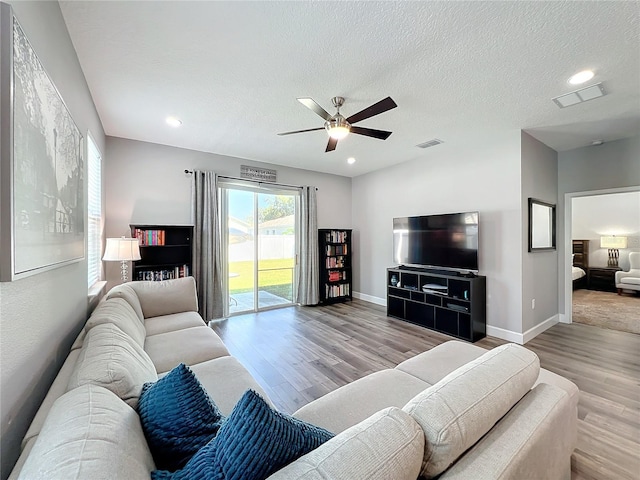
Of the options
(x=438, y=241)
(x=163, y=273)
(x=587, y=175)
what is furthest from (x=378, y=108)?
(x=587, y=175)

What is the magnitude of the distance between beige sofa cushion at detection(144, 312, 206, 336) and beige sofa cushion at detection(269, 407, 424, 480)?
7.31 feet

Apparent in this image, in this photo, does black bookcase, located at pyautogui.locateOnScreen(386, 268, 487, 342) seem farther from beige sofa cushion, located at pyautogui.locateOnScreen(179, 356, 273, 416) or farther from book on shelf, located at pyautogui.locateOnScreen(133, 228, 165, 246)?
book on shelf, located at pyautogui.locateOnScreen(133, 228, 165, 246)

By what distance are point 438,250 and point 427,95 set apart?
7.37 feet

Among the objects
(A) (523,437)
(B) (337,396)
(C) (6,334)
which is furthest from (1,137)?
(A) (523,437)

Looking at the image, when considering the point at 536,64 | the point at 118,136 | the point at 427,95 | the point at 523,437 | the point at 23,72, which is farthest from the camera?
the point at 118,136

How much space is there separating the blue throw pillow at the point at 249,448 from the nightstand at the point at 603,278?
28.5ft

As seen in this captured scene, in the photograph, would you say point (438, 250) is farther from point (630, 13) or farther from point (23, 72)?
point (23, 72)

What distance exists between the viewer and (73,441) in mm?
653

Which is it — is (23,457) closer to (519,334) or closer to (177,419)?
(177,419)

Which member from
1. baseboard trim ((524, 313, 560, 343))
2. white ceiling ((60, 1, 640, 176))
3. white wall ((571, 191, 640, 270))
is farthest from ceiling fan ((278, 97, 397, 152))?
white wall ((571, 191, 640, 270))

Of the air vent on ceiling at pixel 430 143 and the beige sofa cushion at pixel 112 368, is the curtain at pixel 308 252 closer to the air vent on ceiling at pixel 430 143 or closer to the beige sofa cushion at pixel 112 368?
the air vent on ceiling at pixel 430 143

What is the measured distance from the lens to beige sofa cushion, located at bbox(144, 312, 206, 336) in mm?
2414

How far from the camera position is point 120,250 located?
9.61ft

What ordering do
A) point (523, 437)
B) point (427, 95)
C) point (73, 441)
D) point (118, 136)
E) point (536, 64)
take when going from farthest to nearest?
point (118, 136) → point (427, 95) → point (536, 64) → point (523, 437) → point (73, 441)
